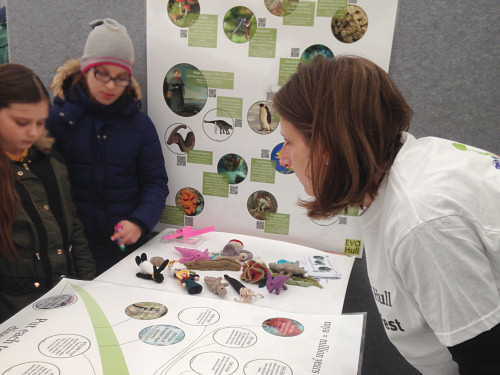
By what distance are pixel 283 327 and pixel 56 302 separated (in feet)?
1.32

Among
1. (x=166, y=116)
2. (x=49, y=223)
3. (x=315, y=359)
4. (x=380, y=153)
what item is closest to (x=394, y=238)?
(x=380, y=153)

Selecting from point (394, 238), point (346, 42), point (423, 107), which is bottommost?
point (394, 238)

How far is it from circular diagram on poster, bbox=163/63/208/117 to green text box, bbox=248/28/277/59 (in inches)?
6.7

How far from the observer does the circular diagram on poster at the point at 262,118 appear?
3.92ft

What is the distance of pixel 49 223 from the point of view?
0.87m

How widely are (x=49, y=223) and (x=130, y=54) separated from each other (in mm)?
428

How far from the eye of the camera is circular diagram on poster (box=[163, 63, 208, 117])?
4.01ft

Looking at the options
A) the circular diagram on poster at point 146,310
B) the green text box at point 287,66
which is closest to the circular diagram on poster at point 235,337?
the circular diagram on poster at point 146,310

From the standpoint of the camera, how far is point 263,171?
1.23 meters

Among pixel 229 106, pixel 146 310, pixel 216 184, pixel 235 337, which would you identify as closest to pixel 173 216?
pixel 216 184

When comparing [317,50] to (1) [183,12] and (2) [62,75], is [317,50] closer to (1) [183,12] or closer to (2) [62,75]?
(1) [183,12]

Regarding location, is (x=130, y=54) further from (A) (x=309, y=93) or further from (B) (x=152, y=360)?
(B) (x=152, y=360)

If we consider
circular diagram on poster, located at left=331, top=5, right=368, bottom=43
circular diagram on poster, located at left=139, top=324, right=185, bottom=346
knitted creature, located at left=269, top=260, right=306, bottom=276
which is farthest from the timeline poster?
circular diagram on poster, located at left=139, top=324, right=185, bottom=346

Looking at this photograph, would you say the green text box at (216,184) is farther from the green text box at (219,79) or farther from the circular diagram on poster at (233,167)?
the green text box at (219,79)
